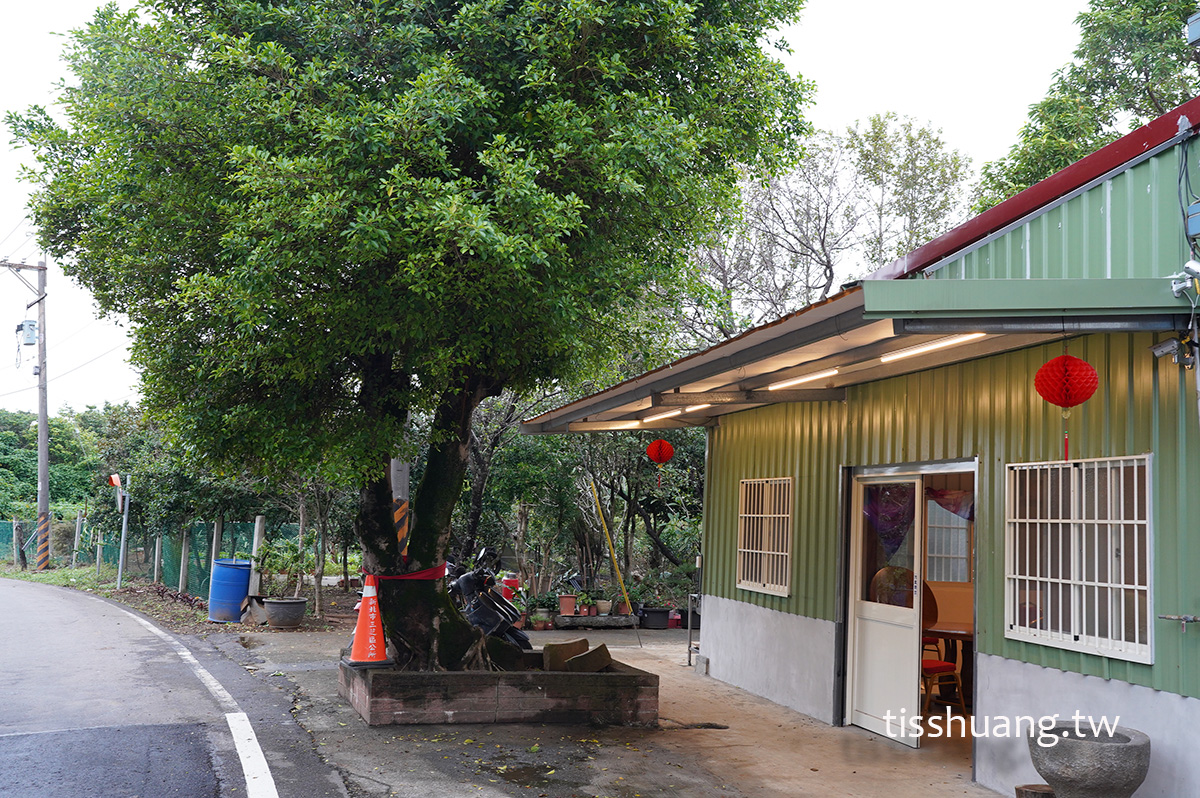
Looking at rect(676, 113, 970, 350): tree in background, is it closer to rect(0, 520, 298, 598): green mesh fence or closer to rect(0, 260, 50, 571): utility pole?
rect(0, 520, 298, 598): green mesh fence

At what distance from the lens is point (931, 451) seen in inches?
276

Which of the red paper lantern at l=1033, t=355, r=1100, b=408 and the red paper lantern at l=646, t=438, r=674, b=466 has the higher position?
the red paper lantern at l=1033, t=355, r=1100, b=408

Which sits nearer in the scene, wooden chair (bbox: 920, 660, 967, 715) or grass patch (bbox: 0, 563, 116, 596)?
wooden chair (bbox: 920, 660, 967, 715)

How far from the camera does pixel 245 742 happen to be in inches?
267

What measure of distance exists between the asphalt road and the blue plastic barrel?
201 centimetres

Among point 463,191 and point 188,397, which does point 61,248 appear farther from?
point 463,191

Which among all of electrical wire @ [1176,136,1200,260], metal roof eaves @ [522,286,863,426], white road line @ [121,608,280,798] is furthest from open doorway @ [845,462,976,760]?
white road line @ [121,608,280,798]

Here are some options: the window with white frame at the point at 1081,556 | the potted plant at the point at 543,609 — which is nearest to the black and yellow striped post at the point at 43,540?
the potted plant at the point at 543,609

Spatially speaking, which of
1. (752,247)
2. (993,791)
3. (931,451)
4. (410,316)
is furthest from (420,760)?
(752,247)

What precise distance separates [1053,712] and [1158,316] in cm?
245

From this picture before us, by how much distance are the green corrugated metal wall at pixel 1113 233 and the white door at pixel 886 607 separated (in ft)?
7.02

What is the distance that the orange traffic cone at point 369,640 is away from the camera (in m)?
7.87

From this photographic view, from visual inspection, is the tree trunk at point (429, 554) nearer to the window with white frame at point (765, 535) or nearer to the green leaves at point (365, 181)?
the green leaves at point (365, 181)

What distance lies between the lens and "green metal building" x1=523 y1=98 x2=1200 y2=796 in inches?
184
